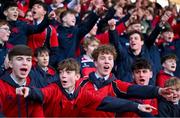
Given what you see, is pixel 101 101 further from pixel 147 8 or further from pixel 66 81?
pixel 147 8

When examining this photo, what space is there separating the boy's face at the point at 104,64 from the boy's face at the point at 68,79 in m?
0.30

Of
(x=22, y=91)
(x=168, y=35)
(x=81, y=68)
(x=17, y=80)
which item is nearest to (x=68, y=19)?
(x=81, y=68)

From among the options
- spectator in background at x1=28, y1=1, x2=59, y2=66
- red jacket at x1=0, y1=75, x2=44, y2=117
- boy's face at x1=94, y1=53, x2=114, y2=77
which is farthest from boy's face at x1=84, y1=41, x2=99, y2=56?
red jacket at x1=0, y1=75, x2=44, y2=117

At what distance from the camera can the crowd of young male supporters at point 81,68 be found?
4586mm

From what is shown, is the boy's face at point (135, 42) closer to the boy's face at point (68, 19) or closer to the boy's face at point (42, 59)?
the boy's face at point (68, 19)

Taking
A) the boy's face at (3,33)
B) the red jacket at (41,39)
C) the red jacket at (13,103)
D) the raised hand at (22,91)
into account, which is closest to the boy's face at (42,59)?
the boy's face at (3,33)

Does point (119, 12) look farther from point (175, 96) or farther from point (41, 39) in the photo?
point (175, 96)

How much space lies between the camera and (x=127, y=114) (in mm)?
4832

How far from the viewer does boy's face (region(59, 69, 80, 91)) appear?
4859 mm

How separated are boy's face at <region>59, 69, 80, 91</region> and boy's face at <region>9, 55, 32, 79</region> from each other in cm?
47

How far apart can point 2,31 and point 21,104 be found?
2.06 metres

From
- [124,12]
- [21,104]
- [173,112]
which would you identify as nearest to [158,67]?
[124,12]

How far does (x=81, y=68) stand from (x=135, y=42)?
1.13 meters

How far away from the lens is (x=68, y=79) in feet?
16.0
